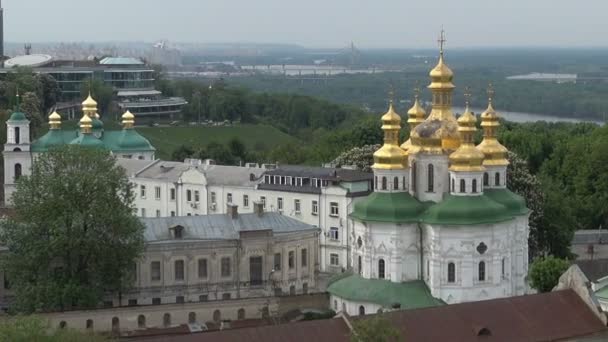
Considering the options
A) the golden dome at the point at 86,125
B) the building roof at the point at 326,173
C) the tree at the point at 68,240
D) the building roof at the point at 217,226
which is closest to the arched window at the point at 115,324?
the tree at the point at 68,240

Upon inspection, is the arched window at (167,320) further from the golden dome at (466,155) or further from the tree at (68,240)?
the golden dome at (466,155)

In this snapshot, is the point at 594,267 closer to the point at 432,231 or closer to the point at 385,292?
the point at 432,231

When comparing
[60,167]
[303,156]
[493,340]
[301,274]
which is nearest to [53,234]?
[60,167]

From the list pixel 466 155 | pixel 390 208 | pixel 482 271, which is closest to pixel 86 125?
pixel 390 208

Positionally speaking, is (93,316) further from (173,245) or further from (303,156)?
(303,156)

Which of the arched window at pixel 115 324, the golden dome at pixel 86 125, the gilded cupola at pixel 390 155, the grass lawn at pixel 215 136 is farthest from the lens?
the grass lawn at pixel 215 136

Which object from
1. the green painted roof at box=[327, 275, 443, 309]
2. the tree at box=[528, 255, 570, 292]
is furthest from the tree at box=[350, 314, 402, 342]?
the tree at box=[528, 255, 570, 292]

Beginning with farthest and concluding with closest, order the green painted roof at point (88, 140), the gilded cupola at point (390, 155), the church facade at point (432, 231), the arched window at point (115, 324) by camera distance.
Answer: the green painted roof at point (88, 140)
the gilded cupola at point (390, 155)
the church facade at point (432, 231)
the arched window at point (115, 324)
